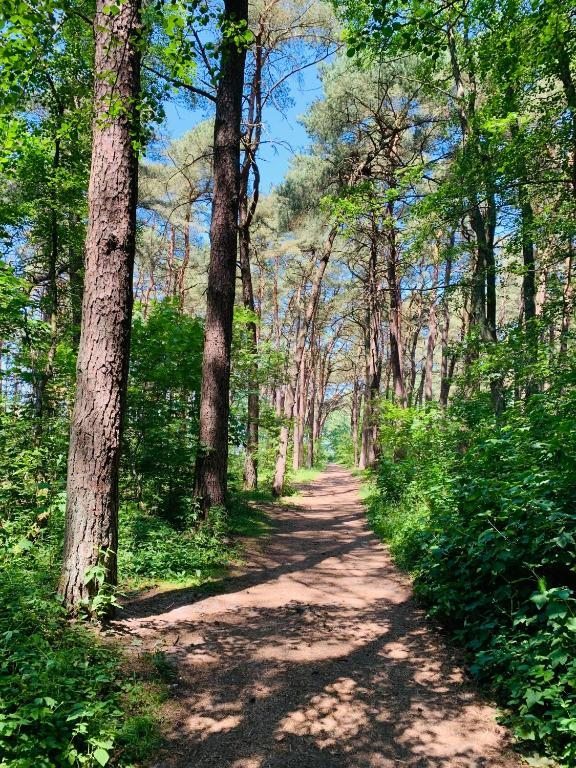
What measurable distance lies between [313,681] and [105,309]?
3524 mm

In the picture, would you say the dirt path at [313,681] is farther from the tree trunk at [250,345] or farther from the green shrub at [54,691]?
the tree trunk at [250,345]

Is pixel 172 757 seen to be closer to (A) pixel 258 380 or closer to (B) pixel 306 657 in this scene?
(B) pixel 306 657

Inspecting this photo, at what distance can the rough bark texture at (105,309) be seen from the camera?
4191 mm

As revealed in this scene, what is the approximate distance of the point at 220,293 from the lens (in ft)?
25.6

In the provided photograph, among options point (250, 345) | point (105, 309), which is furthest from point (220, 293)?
point (250, 345)

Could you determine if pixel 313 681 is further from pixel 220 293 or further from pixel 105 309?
pixel 220 293

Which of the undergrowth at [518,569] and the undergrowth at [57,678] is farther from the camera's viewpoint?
the undergrowth at [518,569]

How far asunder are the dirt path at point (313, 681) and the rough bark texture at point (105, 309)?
42.8 inches

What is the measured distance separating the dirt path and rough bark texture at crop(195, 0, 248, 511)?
1747 mm

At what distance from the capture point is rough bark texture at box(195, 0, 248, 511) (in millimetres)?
7566

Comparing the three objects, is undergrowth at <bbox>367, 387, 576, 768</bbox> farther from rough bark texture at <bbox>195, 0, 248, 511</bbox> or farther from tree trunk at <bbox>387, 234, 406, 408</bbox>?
tree trunk at <bbox>387, 234, 406, 408</bbox>

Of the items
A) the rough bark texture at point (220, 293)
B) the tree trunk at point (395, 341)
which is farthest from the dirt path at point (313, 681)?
the tree trunk at point (395, 341)

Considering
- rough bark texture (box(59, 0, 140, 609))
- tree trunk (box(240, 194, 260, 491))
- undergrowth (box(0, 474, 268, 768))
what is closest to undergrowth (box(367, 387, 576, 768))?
undergrowth (box(0, 474, 268, 768))

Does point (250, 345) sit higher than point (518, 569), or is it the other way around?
point (250, 345)
